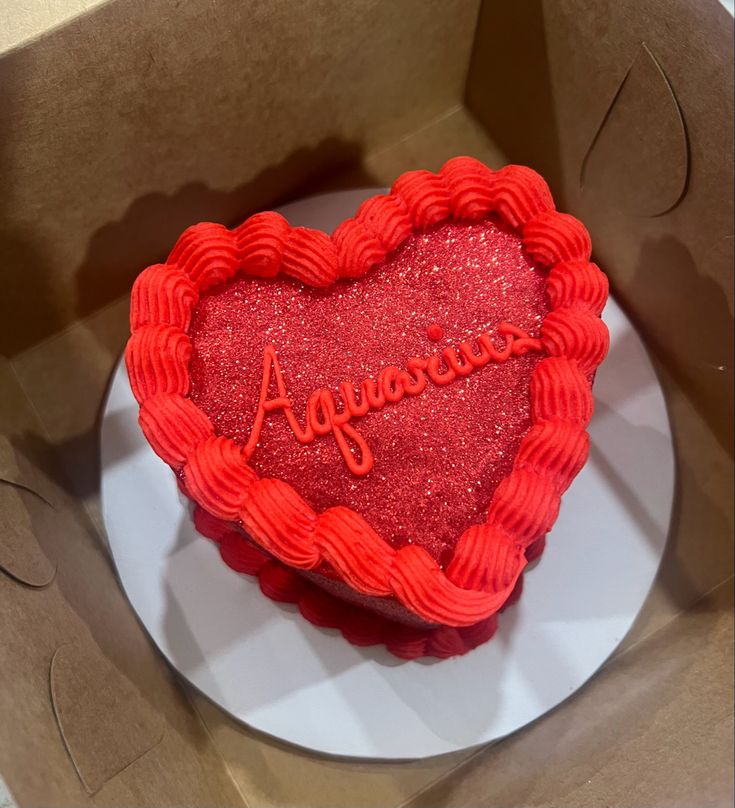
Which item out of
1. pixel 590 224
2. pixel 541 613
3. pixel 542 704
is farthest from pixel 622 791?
pixel 590 224

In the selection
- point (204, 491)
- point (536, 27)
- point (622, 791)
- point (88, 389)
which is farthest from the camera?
point (88, 389)

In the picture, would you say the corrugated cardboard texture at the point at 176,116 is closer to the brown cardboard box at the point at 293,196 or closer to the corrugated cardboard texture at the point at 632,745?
the brown cardboard box at the point at 293,196

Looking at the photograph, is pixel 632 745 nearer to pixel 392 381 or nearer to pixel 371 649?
pixel 371 649

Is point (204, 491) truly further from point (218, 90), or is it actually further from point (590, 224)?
point (590, 224)

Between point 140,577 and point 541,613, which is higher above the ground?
point 140,577

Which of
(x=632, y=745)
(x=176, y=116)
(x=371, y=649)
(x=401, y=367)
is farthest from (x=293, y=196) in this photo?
(x=632, y=745)

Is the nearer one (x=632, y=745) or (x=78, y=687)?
(x=78, y=687)
